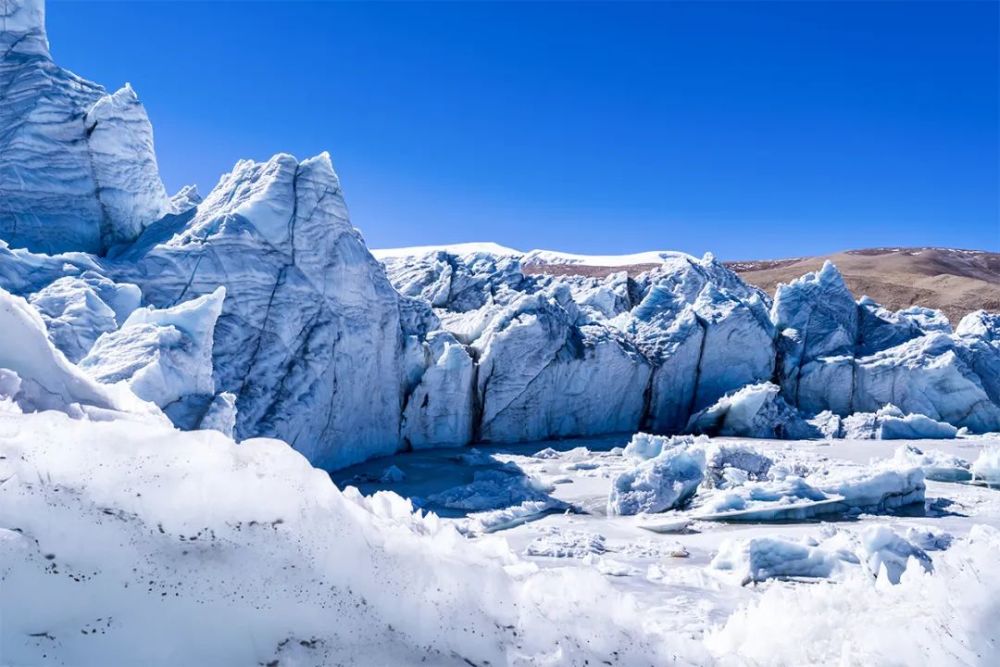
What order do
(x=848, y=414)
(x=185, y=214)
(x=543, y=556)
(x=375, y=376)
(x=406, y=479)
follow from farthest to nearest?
1. (x=848, y=414)
2. (x=375, y=376)
3. (x=185, y=214)
4. (x=406, y=479)
5. (x=543, y=556)

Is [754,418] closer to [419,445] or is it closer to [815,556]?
[419,445]

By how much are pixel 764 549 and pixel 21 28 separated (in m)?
14.4

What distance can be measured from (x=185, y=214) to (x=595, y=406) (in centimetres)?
1009

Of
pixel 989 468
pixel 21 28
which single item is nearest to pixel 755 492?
pixel 989 468

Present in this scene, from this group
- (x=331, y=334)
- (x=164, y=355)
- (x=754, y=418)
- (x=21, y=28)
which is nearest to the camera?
(x=164, y=355)

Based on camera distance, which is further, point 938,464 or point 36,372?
point 938,464

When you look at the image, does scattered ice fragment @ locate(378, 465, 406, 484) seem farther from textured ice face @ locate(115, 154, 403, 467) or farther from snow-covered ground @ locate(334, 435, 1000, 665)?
textured ice face @ locate(115, 154, 403, 467)

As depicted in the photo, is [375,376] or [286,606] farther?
[375,376]

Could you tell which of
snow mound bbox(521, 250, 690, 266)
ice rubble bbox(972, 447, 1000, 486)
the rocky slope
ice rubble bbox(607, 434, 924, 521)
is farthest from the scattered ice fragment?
snow mound bbox(521, 250, 690, 266)

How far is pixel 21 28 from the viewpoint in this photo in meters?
12.6

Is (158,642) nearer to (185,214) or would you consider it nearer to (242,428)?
(242,428)

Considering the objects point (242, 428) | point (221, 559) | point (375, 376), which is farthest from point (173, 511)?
point (375, 376)

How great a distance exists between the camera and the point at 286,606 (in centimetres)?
222

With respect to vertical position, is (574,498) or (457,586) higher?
(457,586)
